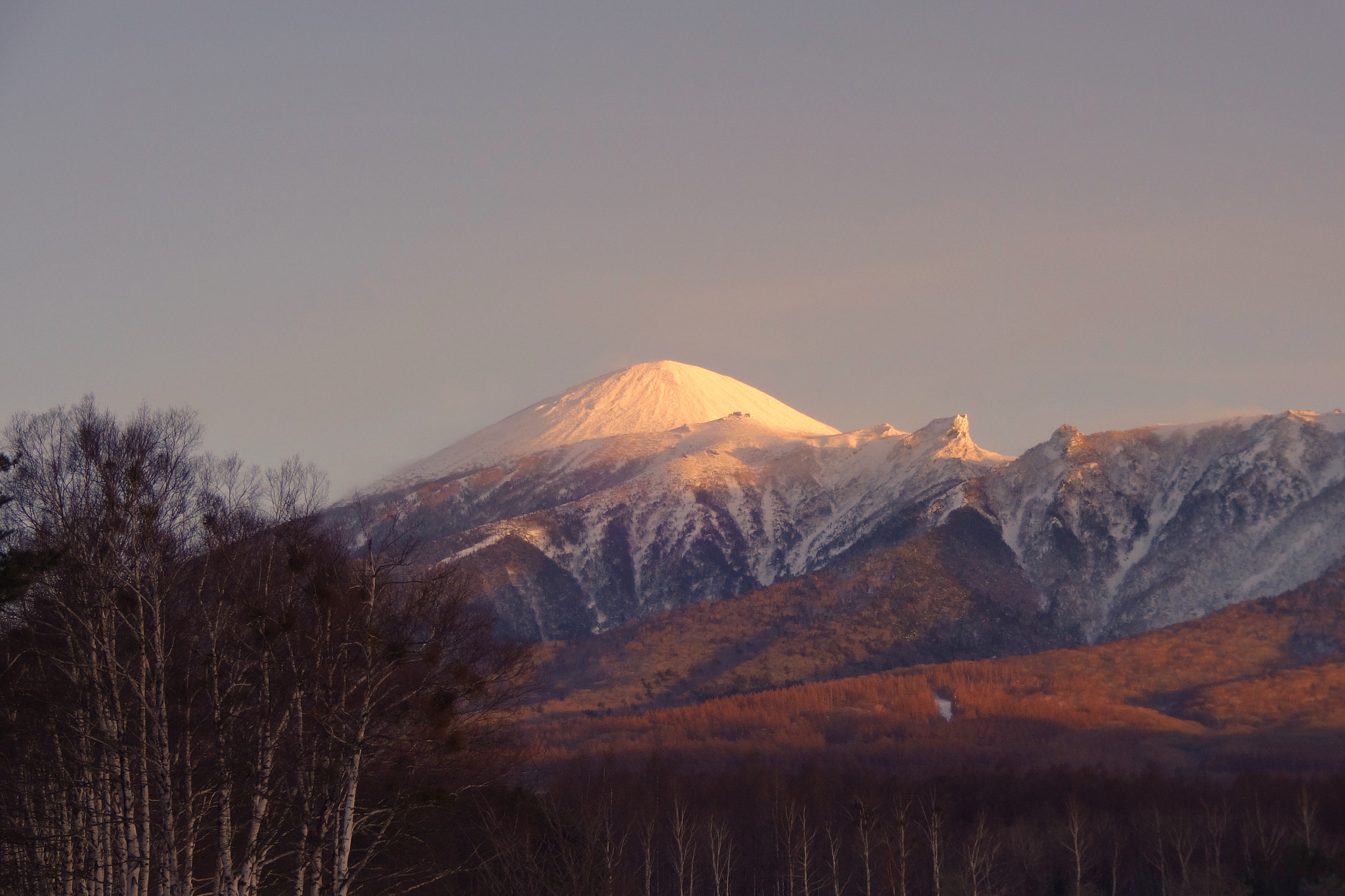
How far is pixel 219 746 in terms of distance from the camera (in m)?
29.8

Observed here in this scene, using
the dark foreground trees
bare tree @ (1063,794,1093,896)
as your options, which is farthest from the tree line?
the dark foreground trees

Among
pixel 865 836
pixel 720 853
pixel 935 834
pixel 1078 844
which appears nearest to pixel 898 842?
pixel 720 853

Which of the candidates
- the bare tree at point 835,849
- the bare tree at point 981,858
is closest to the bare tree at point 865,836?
the bare tree at point 835,849

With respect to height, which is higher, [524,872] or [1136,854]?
[524,872]

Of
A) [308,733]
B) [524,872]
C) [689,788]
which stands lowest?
[689,788]

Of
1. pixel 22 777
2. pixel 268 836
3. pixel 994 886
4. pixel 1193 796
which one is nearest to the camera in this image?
pixel 268 836

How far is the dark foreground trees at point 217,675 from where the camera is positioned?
30.3m

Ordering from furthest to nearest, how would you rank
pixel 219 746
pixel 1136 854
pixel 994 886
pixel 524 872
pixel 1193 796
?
pixel 1193 796
pixel 1136 854
pixel 994 886
pixel 524 872
pixel 219 746

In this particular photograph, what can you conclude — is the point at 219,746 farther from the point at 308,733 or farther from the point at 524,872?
the point at 524,872

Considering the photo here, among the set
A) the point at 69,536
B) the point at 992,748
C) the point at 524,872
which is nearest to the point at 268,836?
the point at 69,536

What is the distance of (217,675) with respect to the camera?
30.6 metres

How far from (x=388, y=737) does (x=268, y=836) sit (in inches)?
165

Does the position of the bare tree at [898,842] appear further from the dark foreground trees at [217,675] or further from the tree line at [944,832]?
the dark foreground trees at [217,675]

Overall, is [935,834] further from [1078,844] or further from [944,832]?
[944,832]
